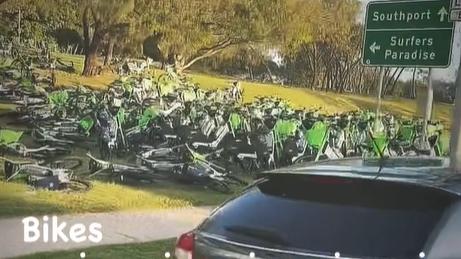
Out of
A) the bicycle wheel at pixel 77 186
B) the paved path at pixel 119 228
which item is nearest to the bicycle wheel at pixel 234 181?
the paved path at pixel 119 228

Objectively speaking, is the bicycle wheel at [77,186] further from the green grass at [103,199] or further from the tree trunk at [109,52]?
the tree trunk at [109,52]

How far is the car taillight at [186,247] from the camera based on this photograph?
4.19m

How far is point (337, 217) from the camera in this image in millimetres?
4008

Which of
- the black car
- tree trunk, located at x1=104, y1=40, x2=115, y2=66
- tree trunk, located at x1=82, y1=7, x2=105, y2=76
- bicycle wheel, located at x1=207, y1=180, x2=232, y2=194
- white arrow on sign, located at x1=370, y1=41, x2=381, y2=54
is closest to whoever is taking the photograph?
the black car

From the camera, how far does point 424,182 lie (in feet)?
→ 13.5

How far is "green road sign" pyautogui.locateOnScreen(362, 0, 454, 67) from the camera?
792cm

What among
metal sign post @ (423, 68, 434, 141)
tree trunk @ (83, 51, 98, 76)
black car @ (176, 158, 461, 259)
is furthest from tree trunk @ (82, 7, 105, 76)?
metal sign post @ (423, 68, 434, 141)

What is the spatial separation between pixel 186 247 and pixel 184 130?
11.9ft

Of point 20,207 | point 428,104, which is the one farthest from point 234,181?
point 428,104

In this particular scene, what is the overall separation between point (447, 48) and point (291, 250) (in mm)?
4646

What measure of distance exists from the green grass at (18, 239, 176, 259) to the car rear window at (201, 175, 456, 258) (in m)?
2.88

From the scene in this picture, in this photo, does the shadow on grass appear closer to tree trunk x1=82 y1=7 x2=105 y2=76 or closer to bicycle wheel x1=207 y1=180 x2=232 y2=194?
tree trunk x1=82 y1=7 x2=105 y2=76

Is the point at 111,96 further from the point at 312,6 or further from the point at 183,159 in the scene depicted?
the point at 312,6

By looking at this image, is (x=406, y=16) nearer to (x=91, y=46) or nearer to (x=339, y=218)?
(x=91, y=46)
